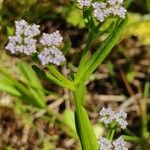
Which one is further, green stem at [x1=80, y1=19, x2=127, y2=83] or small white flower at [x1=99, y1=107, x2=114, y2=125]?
small white flower at [x1=99, y1=107, x2=114, y2=125]

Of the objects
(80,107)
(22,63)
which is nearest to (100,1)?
(80,107)

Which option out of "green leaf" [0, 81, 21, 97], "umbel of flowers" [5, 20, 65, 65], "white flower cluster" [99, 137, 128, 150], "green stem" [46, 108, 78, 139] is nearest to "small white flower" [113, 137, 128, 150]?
"white flower cluster" [99, 137, 128, 150]

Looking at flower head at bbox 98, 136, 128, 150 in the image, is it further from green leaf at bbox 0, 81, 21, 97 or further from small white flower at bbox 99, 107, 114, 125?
green leaf at bbox 0, 81, 21, 97

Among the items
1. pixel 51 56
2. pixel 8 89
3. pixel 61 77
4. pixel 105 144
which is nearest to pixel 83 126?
pixel 105 144

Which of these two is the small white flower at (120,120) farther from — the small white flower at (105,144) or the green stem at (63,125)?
the green stem at (63,125)

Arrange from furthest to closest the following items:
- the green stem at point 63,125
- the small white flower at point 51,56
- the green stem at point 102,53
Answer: the green stem at point 63,125 → the green stem at point 102,53 → the small white flower at point 51,56

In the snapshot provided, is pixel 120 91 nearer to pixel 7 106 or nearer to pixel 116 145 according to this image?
pixel 7 106

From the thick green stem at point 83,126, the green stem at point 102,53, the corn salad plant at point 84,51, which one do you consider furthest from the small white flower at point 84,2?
the thick green stem at point 83,126
